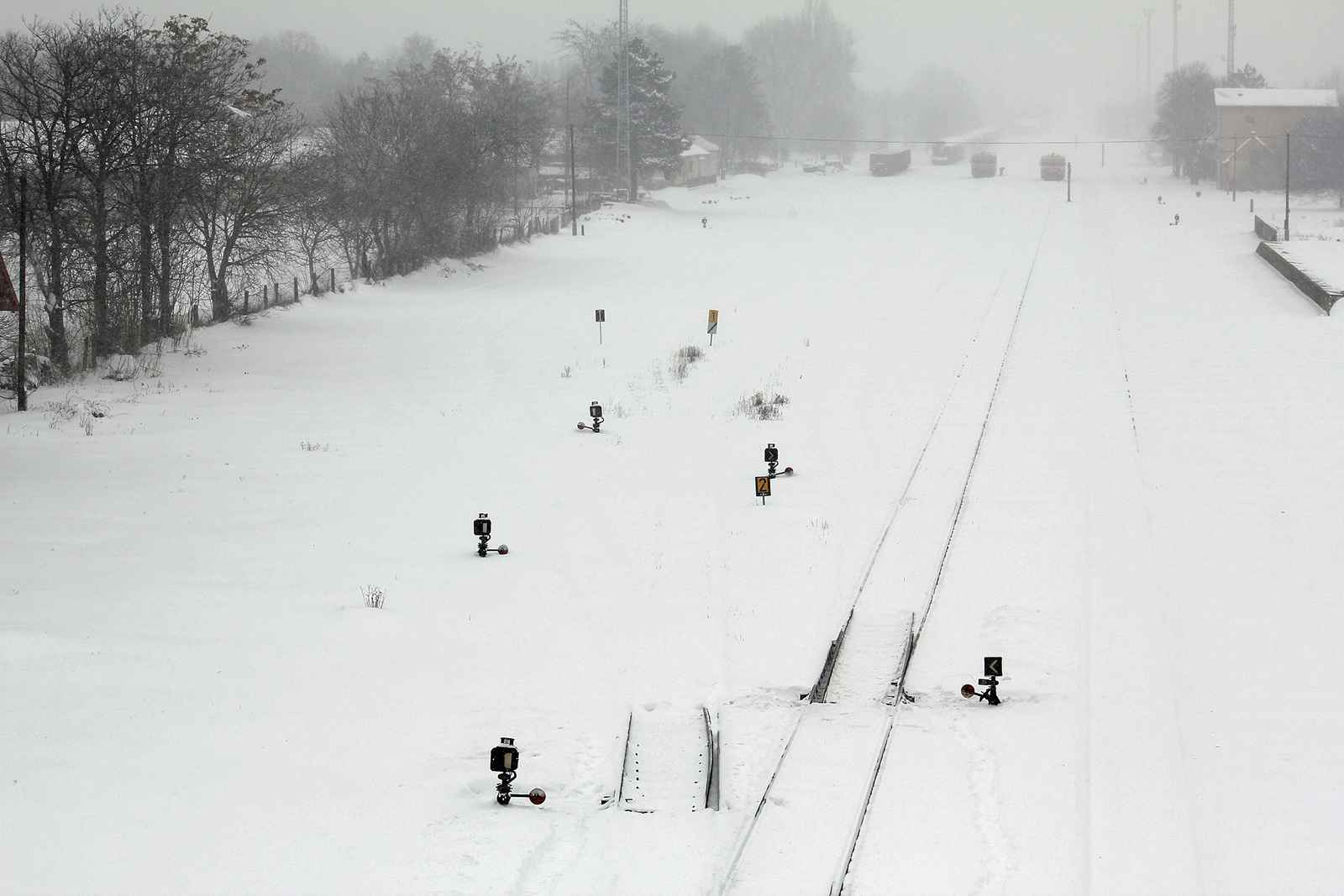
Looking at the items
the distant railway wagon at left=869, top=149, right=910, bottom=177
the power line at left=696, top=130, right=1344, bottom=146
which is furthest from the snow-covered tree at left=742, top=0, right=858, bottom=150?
the distant railway wagon at left=869, top=149, right=910, bottom=177

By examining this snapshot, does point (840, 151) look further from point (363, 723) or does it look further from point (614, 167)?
point (363, 723)

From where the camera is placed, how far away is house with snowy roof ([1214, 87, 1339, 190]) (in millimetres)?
78688

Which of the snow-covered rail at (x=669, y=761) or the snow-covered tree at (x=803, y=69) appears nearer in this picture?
the snow-covered rail at (x=669, y=761)

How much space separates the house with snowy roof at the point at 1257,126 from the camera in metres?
78.7

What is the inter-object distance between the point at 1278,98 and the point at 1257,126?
2590mm

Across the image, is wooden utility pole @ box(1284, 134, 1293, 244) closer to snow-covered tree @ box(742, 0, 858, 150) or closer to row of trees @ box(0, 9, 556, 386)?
row of trees @ box(0, 9, 556, 386)

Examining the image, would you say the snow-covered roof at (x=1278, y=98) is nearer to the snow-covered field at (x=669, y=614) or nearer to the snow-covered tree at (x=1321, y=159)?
the snow-covered tree at (x=1321, y=159)

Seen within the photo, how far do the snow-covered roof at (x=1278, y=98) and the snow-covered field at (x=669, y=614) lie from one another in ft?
209

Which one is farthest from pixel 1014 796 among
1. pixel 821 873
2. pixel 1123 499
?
pixel 1123 499

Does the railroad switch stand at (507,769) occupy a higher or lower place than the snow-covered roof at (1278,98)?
lower

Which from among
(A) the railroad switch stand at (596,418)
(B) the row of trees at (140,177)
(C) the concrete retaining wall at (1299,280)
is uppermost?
(B) the row of trees at (140,177)

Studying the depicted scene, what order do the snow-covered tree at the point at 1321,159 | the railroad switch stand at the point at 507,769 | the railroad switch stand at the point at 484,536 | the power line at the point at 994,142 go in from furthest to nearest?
the power line at the point at 994,142 < the snow-covered tree at the point at 1321,159 < the railroad switch stand at the point at 484,536 < the railroad switch stand at the point at 507,769

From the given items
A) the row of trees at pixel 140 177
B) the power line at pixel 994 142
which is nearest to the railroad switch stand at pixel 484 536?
the row of trees at pixel 140 177

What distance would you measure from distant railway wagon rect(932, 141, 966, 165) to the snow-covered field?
375ft
